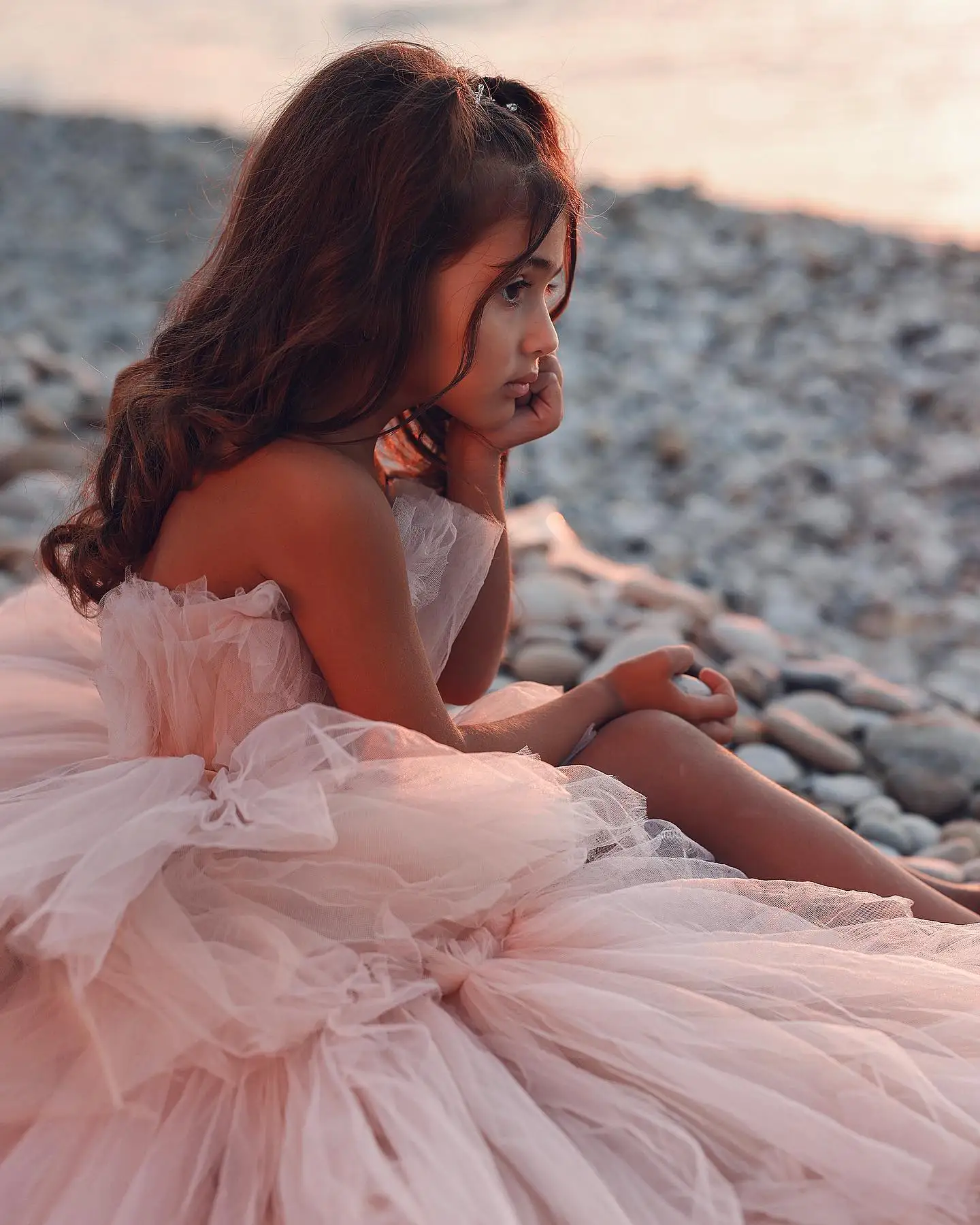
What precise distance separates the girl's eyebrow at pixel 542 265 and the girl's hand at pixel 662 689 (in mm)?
662

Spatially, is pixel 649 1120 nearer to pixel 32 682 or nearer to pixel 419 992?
pixel 419 992

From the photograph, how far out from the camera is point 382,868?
1626 millimetres

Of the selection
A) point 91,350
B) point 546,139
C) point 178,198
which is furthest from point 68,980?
point 178,198

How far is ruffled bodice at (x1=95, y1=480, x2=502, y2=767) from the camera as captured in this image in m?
1.83

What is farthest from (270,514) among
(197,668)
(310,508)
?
(197,668)

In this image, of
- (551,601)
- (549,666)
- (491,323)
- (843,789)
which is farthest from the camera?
(551,601)

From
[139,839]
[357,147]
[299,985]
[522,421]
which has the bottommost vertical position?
[299,985]

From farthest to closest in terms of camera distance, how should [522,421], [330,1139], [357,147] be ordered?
[522,421]
[357,147]
[330,1139]

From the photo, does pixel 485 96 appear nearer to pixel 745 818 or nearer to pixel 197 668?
pixel 197 668

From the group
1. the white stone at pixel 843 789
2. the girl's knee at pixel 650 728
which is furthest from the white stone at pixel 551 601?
the girl's knee at pixel 650 728

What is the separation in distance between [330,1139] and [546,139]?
4.75 feet

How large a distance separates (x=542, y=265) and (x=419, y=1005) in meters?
1.07

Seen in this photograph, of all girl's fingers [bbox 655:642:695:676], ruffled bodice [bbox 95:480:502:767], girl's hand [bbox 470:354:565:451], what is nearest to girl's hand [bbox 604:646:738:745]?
girl's fingers [bbox 655:642:695:676]

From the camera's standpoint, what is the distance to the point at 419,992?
1.60 meters
